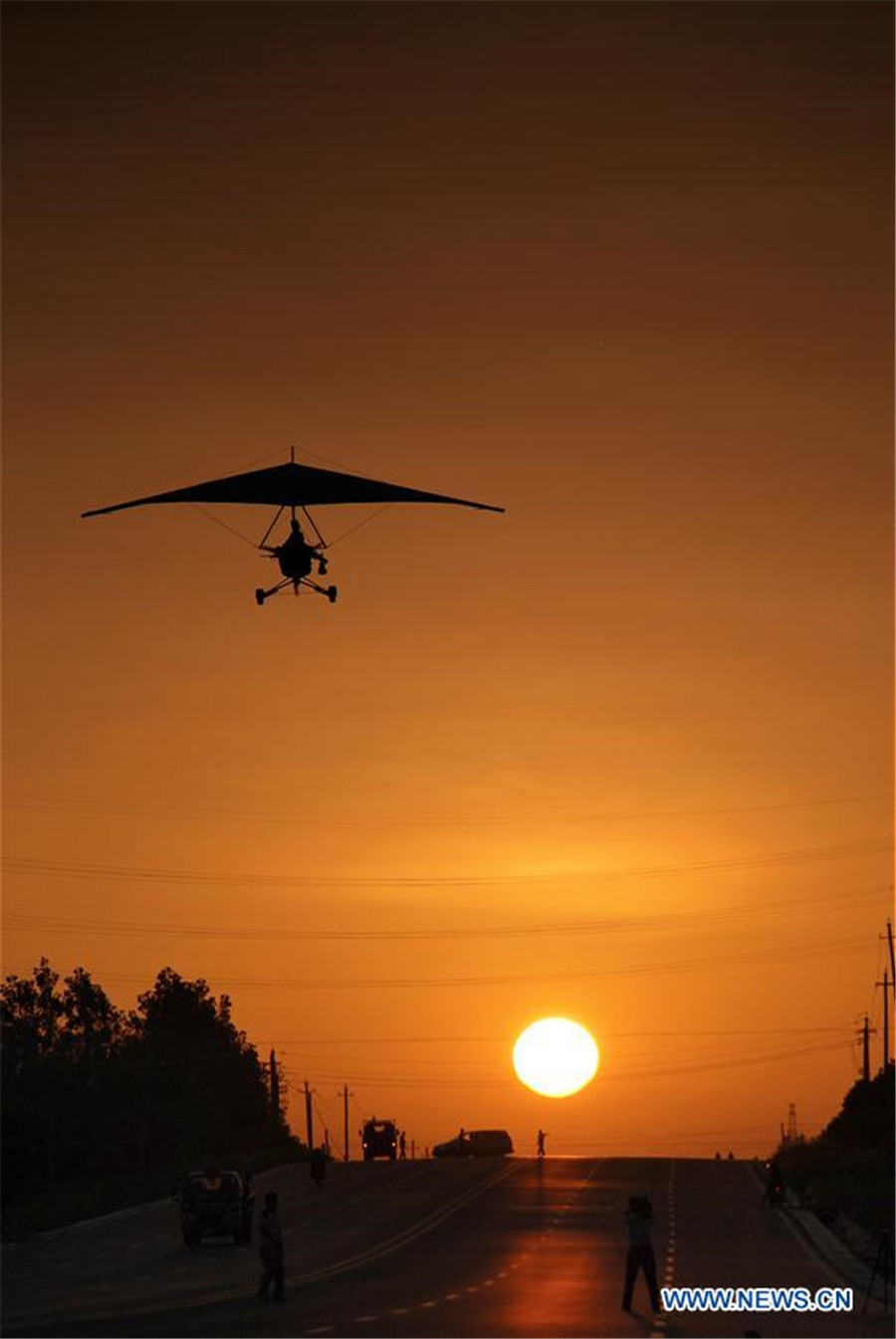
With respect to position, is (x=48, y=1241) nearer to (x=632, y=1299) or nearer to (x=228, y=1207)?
(x=228, y=1207)

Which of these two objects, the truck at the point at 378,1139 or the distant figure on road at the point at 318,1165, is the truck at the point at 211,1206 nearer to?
the distant figure on road at the point at 318,1165

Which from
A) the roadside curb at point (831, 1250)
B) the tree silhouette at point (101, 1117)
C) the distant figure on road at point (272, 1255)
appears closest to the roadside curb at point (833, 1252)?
the roadside curb at point (831, 1250)


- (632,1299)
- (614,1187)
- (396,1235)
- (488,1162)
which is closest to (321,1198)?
(614,1187)

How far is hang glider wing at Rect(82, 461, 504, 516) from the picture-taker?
50531 millimetres

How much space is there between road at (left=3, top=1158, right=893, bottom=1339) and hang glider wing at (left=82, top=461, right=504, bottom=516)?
17410 millimetres

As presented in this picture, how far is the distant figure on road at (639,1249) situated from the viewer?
44312mm

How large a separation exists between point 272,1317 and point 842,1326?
10659 mm

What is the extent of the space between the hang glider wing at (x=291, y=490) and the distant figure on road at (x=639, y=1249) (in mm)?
15773

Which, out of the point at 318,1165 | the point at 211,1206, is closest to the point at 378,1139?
the point at 318,1165

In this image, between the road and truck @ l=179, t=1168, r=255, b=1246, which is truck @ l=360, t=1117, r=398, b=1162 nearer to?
the road

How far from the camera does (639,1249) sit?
44.8 metres

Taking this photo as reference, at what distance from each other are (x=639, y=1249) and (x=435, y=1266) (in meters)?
12.4

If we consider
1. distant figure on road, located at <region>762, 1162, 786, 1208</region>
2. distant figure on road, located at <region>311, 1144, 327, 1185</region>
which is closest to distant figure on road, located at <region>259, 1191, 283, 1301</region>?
distant figure on road, located at <region>762, 1162, 786, 1208</region>

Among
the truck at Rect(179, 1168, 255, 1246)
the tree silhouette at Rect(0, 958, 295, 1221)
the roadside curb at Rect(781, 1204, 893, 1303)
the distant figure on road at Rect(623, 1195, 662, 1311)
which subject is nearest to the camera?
the distant figure on road at Rect(623, 1195, 662, 1311)
